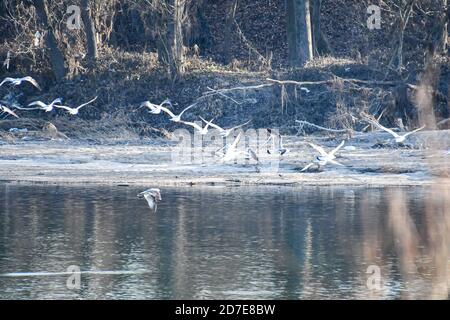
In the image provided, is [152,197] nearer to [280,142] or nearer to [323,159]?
[323,159]

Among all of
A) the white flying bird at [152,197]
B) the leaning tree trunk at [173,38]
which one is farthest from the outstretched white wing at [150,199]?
the leaning tree trunk at [173,38]

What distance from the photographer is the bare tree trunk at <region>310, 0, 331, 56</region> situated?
119 ft

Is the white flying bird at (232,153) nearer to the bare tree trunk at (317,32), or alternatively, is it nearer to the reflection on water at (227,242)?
the reflection on water at (227,242)

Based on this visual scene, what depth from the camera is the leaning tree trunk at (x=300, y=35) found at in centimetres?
3195

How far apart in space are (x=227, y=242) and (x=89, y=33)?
1805cm

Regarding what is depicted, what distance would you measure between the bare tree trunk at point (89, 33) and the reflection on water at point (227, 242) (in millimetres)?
11920

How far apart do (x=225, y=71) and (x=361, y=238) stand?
53.5 ft

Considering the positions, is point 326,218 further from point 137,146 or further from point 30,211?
point 137,146

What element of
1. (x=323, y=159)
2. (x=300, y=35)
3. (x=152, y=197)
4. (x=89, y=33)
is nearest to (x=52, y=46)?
(x=89, y=33)

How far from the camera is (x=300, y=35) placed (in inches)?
1267

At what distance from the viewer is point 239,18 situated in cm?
4069

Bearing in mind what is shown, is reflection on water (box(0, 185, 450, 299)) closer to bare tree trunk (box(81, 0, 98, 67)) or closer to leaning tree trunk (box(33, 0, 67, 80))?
leaning tree trunk (box(33, 0, 67, 80))

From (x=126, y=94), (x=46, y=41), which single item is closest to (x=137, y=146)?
(x=126, y=94)

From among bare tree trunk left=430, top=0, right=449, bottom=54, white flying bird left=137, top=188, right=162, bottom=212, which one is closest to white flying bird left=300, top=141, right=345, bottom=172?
white flying bird left=137, top=188, right=162, bottom=212
